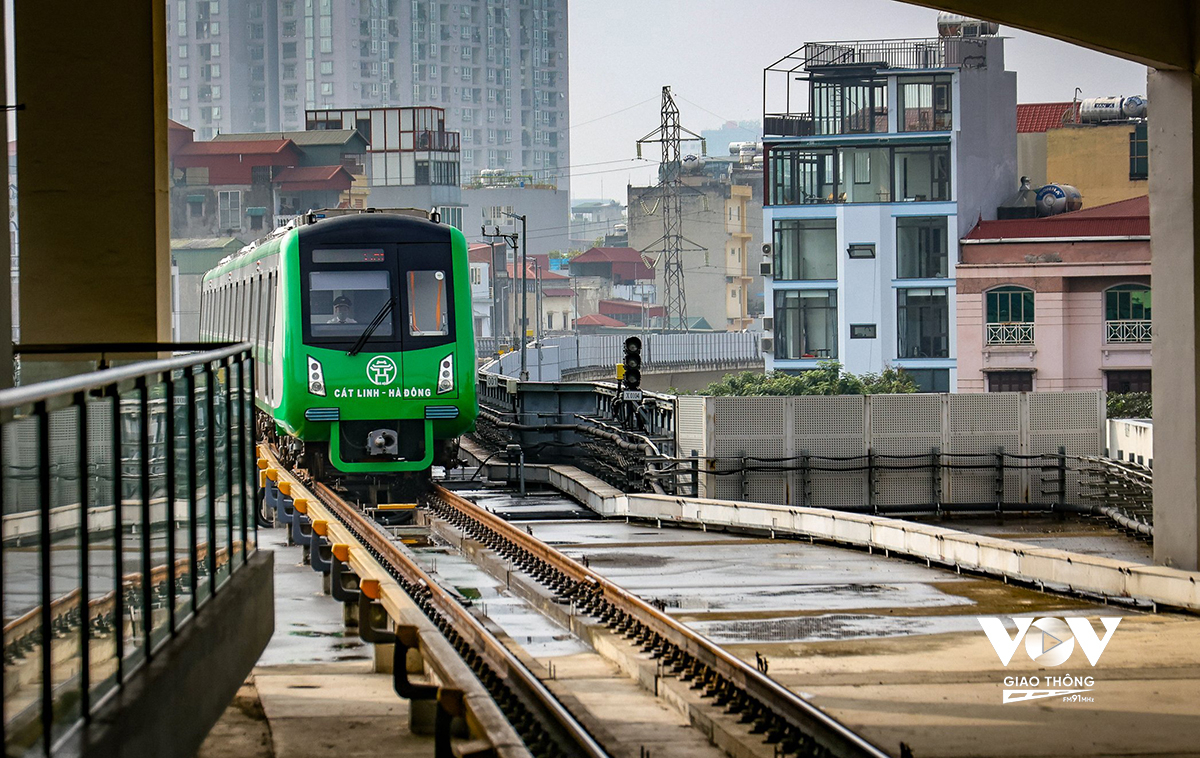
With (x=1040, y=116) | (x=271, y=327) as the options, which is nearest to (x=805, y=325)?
(x=1040, y=116)

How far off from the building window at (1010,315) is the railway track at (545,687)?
42.7m

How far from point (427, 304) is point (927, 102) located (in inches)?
1892

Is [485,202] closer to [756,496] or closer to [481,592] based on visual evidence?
[756,496]

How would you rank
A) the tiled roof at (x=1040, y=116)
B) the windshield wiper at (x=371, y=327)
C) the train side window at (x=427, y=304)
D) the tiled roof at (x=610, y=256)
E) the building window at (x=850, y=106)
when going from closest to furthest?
the windshield wiper at (x=371, y=327) → the train side window at (x=427, y=304) → the building window at (x=850, y=106) → the tiled roof at (x=1040, y=116) → the tiled roof at (x=610, y=256)

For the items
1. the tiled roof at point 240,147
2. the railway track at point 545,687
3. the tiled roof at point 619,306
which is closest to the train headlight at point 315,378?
the railway track at point 545,687

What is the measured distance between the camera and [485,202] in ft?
489

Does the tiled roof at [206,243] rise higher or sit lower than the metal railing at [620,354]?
higher

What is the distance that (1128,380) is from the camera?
55.1 m

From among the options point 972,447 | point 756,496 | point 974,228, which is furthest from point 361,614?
point 974,228

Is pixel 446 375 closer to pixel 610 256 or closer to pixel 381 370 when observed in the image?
pixel 381 370

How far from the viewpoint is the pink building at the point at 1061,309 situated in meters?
54.4

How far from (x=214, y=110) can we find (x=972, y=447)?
159 metres

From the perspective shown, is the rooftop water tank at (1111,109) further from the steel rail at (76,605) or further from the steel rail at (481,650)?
the steel rail at (76,605)

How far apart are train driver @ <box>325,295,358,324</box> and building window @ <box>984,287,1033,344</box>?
4182 cm
